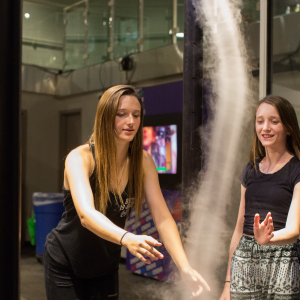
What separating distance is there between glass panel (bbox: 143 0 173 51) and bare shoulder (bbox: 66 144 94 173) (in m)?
3.37

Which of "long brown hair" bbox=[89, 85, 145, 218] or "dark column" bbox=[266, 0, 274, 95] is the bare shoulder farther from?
"dark column" bbox=[266, 0, 274, 95]

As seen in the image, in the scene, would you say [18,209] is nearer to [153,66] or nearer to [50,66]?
[153,66]

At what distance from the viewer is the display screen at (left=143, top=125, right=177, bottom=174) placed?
3.75 m

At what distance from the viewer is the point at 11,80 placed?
3.13 ft

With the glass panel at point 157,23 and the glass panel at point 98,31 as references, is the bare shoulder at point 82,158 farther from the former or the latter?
the glass panel at point 98,31

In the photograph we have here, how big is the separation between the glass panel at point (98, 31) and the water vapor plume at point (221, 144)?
3335 millimetres

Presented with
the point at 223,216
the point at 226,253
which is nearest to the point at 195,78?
the point at 223,216

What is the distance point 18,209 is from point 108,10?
4.56 metres

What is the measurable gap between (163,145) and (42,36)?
308 cm

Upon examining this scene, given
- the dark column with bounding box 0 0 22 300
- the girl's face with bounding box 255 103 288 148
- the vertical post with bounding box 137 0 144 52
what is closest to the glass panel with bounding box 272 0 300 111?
the girl's face with bounding box 255 103 288 148

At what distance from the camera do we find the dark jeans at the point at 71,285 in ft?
4.42

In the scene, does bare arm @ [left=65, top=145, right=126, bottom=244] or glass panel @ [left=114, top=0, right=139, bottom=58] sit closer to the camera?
bare arm @ [left=65, top=145, right=126, bottom=244]

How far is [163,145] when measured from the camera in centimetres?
383

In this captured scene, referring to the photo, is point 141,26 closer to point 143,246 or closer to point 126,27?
point 126,27
